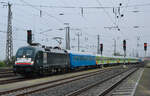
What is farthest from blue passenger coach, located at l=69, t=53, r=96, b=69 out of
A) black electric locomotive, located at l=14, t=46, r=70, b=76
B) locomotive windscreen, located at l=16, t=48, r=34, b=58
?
locomotive windscreen, located at l=16, t=48, r=34, b=58

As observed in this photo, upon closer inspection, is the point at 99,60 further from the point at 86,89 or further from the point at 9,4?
the point at 86,89

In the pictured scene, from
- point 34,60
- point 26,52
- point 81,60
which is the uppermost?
point 26,52

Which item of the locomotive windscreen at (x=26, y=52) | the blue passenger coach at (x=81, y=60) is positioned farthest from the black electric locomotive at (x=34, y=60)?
the blue passenger coach at (x=81, y=60)

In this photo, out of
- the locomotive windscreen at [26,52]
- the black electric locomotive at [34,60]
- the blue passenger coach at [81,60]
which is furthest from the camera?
the blue passenger coach at [81,60]

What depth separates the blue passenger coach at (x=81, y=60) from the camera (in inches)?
1422

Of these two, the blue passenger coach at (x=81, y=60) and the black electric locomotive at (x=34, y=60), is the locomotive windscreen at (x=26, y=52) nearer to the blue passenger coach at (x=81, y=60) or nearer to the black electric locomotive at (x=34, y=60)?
the black electric locomotive at (x=34, y=60)

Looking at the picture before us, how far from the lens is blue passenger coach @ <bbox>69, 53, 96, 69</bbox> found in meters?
36.1

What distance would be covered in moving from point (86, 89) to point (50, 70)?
36.9ft

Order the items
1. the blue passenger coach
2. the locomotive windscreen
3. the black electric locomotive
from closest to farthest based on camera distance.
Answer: the black electric locomotive, the locomotive windscreen, the blue passenger coach

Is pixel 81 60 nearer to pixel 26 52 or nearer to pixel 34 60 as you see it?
pixel 26 52

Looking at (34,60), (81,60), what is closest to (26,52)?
(34,60)

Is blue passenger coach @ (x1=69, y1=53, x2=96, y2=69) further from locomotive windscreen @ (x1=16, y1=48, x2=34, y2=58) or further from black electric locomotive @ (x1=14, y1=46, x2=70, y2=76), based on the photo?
locomotive windscreen @ (x1=16, y1=48, x2=34, y2=58)

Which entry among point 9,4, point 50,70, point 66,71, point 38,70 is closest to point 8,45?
point 9,4

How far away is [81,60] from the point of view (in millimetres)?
41719
